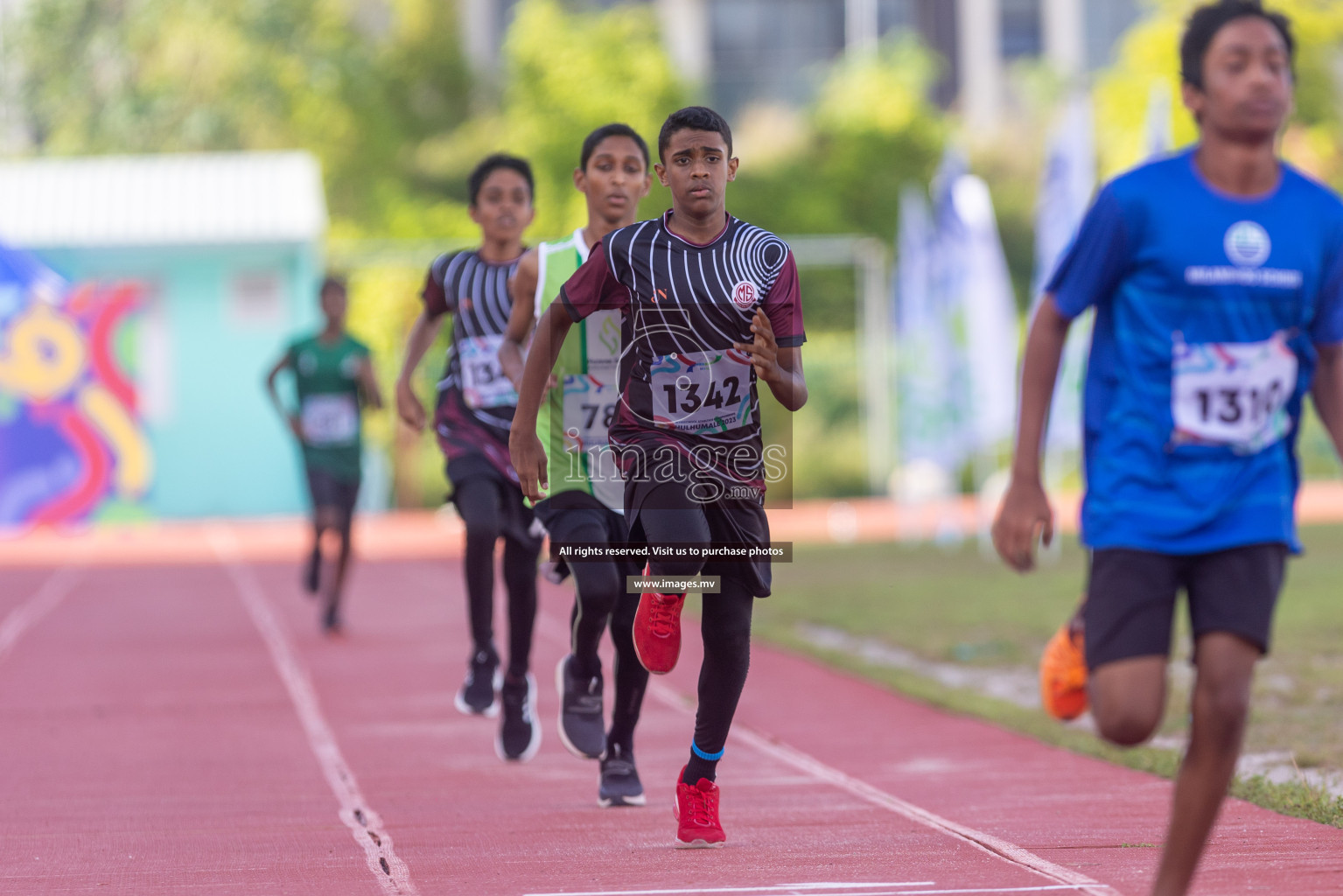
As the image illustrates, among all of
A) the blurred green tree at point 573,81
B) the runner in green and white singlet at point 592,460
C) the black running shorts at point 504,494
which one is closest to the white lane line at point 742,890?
the runner in green and white singlet at point 592,460

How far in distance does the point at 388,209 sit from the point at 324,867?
119ft


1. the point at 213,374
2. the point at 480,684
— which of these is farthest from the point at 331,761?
the point at 213,374

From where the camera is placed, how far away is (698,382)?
211 inches

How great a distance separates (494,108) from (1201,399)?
4798 centimetres

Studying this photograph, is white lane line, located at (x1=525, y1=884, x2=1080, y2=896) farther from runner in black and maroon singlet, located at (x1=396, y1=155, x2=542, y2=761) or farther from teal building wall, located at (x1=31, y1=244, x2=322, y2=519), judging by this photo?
teal building wall, located at (x1=31, y1=244, x2=322, y2=519)

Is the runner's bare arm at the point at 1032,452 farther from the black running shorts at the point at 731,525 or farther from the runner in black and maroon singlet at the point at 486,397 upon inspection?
the runner in black and maroon singlet at the point at 486,397

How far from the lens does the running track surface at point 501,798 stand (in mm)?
5129

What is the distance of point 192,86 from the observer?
48.3 meters

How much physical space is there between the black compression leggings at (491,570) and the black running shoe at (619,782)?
0.78 metres

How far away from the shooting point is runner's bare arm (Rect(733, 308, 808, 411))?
511 centimetres

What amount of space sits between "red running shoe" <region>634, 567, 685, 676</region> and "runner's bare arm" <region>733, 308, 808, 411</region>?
68 cm

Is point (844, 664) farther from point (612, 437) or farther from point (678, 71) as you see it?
point (678, 71)

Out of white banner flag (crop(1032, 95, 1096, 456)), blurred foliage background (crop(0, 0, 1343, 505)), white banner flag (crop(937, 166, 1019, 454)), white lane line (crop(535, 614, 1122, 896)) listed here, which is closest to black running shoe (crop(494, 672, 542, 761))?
white lane line (crop(535, 614, 1122, 896))

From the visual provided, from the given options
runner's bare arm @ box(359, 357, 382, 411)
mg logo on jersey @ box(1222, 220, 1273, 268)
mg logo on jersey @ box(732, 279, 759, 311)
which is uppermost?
mg logo on jersey @ box(1222, 220, 1273, 268)
